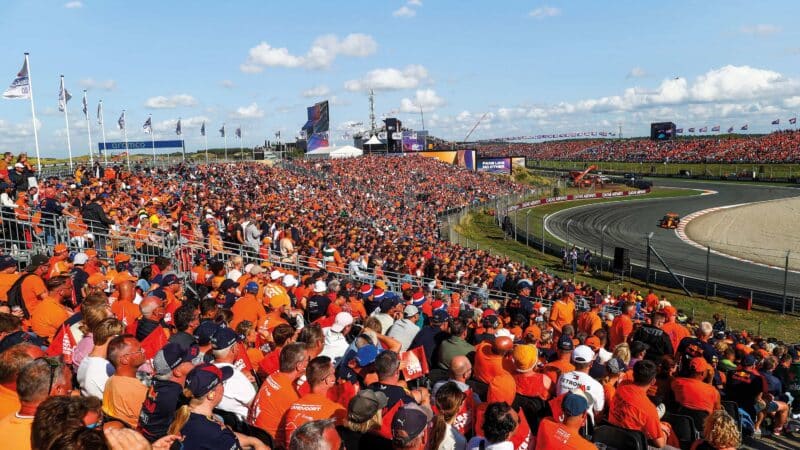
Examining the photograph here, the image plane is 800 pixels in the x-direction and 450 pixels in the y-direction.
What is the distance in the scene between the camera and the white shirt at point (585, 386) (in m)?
5.48

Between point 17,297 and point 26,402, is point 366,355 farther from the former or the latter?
point 17,297

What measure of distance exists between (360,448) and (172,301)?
512cm

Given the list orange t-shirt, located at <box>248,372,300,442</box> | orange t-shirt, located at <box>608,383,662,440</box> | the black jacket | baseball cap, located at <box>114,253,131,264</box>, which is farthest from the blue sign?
A: orange t-shirt, located at <box>608,383,662,440</box>

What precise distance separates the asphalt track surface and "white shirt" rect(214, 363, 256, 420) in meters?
26.0

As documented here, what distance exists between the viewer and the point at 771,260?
30.7 metres

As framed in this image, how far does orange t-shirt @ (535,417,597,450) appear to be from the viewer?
4105 mm

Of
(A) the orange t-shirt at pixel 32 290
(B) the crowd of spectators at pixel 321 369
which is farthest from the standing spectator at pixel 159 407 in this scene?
(A) the orange t-shirt at pixel 32 290

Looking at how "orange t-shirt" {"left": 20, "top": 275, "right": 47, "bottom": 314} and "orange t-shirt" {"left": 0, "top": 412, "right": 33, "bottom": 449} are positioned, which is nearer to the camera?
"orange t-shirt" {"left": 0, "top": 412, "right": 33, "bottom": 449}

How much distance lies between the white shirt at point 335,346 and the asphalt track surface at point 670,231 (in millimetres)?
24390

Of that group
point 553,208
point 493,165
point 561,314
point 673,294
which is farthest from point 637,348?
point 493,165

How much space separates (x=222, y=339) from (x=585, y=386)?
143 inches

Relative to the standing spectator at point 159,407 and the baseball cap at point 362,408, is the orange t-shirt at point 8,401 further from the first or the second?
the baseball cap at point 362,408

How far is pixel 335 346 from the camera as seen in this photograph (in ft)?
21.5

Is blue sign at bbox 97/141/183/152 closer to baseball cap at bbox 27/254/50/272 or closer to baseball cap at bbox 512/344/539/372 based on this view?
baseball cap at bbox 27/254/50/272
